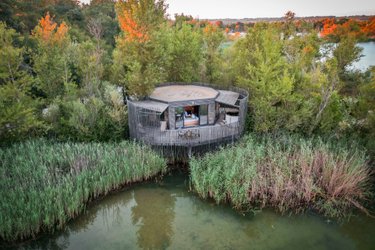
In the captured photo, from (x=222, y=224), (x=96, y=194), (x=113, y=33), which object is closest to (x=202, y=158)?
(x=222, y=224)

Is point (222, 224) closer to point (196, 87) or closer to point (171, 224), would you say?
point (171, 224)

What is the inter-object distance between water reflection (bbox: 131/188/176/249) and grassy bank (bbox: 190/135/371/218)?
1950mm

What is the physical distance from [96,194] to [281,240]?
940 centimetres

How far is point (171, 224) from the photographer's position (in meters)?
12.8

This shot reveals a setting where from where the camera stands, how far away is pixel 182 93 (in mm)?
19609

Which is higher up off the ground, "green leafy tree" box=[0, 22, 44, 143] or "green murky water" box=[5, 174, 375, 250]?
"green leafy tree" box=[0, 22, 44, 143]

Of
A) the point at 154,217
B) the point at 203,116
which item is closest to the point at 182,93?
the point at 203,116

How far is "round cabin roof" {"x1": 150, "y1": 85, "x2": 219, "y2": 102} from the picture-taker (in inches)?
722

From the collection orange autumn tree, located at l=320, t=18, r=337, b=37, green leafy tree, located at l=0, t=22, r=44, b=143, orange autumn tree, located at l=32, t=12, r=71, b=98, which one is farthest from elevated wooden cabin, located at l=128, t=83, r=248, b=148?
orange autumn tree, located at l=320, t=18, r=337, b=37

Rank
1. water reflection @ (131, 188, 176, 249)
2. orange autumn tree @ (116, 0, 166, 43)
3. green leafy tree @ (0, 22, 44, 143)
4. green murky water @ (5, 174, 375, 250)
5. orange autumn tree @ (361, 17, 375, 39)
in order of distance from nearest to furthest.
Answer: green murky water @ (5, 174, 375, 250) → water reflection @ (131, 188, 176, 249) → green leafy tree @ (0, 22, 44, 143) → orange autumn tree @ (116, 0, 166, 43) → orange autumn tree @ (361, 17, 375, 39)

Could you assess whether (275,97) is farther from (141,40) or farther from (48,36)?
(48,36)

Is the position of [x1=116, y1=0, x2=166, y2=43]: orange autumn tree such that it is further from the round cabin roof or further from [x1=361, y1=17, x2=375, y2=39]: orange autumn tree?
[x1=361, y1=17, x2=375, y2=39]: orange autumn tree

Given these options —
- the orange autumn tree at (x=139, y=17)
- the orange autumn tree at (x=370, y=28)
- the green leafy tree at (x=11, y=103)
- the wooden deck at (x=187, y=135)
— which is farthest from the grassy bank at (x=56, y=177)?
the orange autumn tree at (x=370, y=28)

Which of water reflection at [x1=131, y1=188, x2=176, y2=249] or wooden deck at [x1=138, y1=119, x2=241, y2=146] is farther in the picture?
wooden deck at [x1=138, y1=119, x2=241, y2=146]
